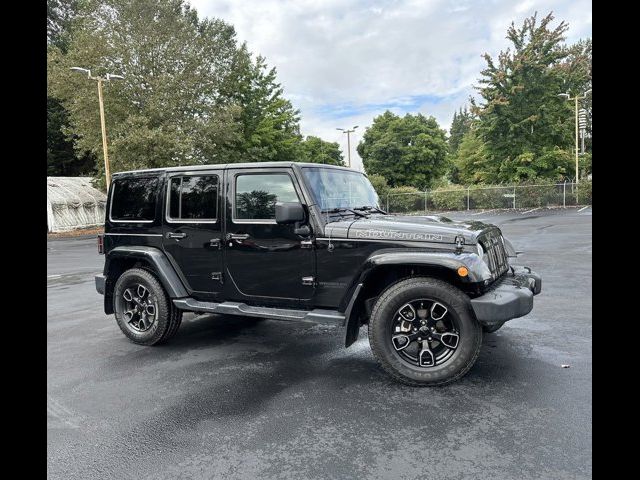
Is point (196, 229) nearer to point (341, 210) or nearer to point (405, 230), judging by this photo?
point (341, 210)

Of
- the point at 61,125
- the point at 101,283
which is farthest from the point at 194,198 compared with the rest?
the point at 61,125

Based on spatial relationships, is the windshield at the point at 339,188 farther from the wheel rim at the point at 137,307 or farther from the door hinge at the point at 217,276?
the wheel rim at the point at 137,307

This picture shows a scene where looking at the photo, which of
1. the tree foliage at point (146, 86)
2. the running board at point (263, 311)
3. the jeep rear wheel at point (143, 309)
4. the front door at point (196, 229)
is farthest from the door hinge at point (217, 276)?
the tree foliage at point (146, 86)

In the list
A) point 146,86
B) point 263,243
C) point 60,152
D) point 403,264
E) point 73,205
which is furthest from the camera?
point 60,152

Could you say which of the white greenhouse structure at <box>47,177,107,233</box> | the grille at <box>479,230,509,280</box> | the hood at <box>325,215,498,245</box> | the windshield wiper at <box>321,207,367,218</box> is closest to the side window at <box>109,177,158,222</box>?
the windshield wiper at <box>321,207,367,218</box>

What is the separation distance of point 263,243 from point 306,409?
1641mm

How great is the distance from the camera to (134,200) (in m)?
5.14

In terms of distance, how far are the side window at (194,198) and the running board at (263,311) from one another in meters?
0.89

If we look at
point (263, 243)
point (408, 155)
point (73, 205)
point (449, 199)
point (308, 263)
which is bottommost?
point (308, 263)

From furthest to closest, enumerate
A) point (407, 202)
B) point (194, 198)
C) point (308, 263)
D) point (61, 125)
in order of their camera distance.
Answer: point (61, 125) → point (407, 202) → point (194, 198) → point (308, 263)

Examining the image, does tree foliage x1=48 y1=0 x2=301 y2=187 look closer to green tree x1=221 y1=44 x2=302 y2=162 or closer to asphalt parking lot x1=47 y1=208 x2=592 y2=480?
green tree x1=221 y1=44 x2=302 y2=162

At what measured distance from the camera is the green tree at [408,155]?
46594mm

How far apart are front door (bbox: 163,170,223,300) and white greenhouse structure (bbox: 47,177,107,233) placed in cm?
2392

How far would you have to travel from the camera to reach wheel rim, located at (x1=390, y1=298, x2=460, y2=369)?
3.68 meters
